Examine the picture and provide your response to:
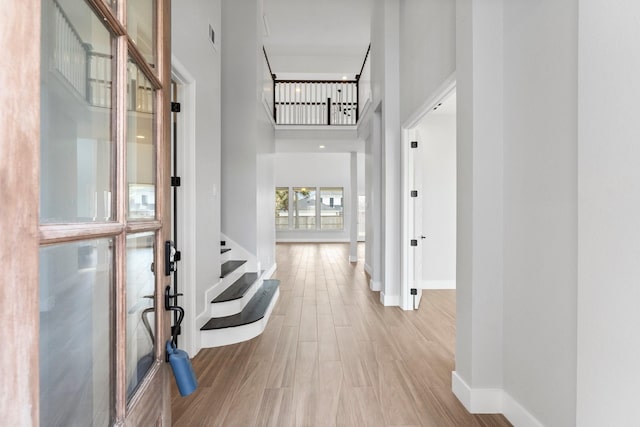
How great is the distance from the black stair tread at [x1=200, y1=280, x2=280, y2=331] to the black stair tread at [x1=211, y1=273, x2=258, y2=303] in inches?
6.8

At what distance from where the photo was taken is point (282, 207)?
13.5 metres

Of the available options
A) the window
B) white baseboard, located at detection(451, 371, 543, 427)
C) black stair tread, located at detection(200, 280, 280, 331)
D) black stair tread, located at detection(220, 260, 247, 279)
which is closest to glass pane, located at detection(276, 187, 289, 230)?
the window

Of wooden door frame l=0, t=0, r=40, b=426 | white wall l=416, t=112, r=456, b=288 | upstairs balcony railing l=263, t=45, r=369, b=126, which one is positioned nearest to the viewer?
wooden door frame l=0, t=0, r=40, b=426

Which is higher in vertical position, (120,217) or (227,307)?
(120,217)

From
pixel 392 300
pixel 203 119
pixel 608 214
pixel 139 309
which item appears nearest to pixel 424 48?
pixel 203 119

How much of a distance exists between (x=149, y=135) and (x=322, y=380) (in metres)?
2.17

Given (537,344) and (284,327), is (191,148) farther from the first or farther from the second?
(537,344)

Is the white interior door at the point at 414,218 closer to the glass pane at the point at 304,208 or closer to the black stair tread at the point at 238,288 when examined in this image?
the black stair tread at the point at 238,288

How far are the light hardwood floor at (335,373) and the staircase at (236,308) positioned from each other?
117 mm

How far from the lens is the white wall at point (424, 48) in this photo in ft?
9.21

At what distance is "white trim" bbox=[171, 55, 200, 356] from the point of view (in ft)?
9.37

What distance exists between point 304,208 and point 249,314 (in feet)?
33.0

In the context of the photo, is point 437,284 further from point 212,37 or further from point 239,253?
point 212,37

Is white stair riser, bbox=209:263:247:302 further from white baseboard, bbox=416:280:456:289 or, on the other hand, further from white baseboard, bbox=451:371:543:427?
white baseboard, bbox=416:280:456:289
